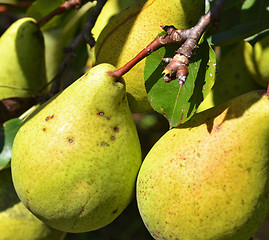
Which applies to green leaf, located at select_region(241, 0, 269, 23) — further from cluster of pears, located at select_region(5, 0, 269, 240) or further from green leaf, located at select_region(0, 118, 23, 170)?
green leaf, located at select_region(0, 118, 23, 170)

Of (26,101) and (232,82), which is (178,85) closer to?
(232,82)

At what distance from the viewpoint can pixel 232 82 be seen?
1.32 m

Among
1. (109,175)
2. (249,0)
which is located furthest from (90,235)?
(249,0)

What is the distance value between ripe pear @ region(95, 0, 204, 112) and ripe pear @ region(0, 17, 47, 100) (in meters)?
0.41

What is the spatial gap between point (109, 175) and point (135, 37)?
0.38 metres

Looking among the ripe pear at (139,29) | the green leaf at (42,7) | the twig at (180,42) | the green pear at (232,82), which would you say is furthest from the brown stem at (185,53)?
the green leaf at (42,7)

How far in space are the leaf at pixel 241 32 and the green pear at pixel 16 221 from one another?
2.58 ft

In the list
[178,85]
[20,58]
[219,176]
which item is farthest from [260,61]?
[20,58]

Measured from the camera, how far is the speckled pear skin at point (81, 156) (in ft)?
3.26

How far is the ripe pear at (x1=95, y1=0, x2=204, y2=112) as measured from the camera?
1.06 metres

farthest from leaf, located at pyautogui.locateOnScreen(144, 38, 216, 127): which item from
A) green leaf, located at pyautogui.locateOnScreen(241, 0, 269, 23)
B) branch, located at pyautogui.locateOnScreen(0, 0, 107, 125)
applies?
branch, located at pyautogui.locateOnScreen(0, 0, 107, 125)

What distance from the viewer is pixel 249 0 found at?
4.00 feet

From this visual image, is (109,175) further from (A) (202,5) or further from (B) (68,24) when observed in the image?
(B) (68,24)

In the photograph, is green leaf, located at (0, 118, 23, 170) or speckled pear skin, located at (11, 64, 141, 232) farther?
green leaf, located at (0, 118, 23, 170)
